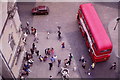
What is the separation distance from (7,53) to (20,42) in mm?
4363

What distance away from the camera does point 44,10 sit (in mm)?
30141

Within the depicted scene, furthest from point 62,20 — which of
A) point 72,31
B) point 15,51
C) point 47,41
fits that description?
point 15,51

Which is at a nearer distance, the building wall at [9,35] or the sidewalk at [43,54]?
the building wall at [9,35]

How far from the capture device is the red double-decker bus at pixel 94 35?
23.0 meters

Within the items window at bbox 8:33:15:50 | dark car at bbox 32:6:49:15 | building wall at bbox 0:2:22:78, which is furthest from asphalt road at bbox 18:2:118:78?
window at bbox 8:33:15:50

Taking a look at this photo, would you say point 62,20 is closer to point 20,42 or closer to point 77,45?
point 77,45

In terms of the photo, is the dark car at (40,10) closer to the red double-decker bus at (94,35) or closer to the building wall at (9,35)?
the red double-decker bus at (94,35)

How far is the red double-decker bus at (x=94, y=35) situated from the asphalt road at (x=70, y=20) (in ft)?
3.70

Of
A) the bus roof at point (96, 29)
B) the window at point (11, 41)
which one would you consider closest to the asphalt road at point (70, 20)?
the bus roof at point (96, 29)

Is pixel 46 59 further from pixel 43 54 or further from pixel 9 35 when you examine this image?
pixel 9 35

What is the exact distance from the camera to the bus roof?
22.9 metres

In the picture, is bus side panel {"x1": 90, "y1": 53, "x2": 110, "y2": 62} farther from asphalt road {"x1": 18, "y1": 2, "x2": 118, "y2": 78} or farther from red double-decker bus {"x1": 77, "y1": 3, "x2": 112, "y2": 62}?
asphalt road {"x1": 18, "y1": 2, "x2": 118, "y2": 78}

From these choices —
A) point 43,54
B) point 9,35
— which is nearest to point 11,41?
point 9,35

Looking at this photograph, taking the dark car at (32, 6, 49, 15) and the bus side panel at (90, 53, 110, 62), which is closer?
the bus side panel at (90, 53, 110, 62)
